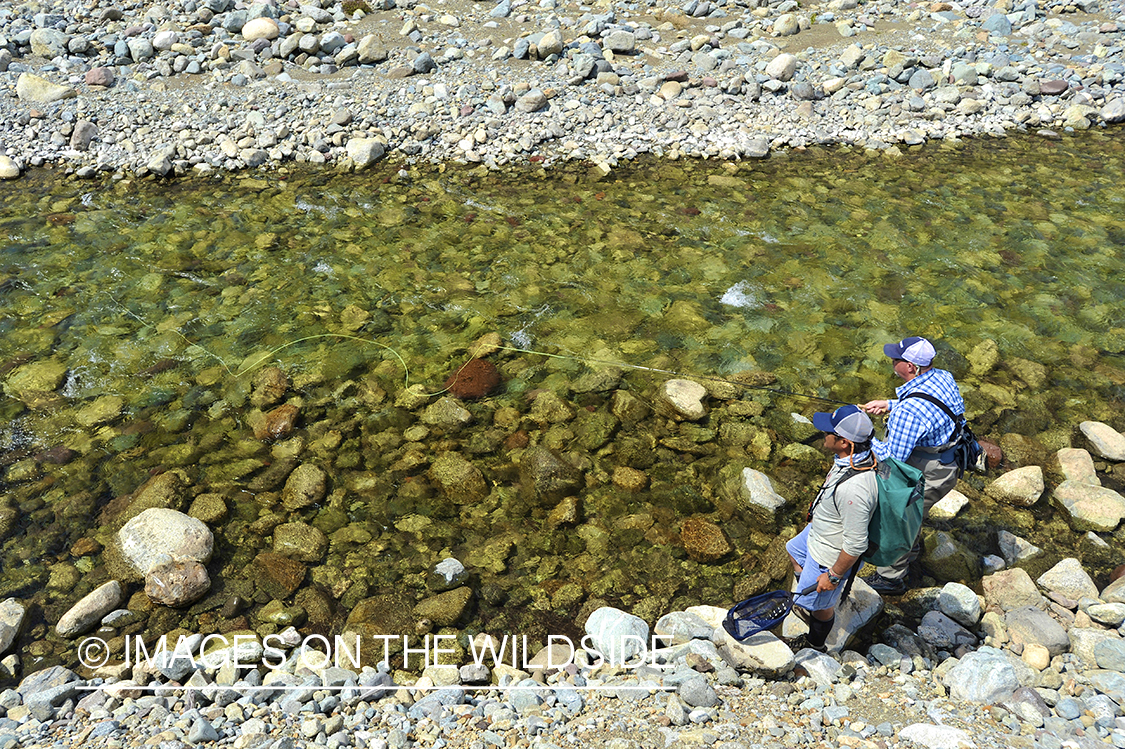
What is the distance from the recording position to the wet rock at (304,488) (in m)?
6.22

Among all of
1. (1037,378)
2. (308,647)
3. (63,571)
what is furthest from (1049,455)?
(63,571)

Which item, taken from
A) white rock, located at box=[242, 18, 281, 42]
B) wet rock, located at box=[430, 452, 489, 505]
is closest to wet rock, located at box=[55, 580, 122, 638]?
wet rock, located at box=[430, 452, 489, 505]

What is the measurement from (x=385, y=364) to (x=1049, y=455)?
635 centimetres

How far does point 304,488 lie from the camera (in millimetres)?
6301

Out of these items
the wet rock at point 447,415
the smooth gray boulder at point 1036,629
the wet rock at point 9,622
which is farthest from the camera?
the wet rock at point 447,415

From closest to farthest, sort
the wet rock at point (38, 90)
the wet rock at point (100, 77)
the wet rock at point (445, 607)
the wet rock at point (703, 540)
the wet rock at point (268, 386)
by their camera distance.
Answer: the wet rock at point (445, 607), the wet rock at point (703, 540), the wet rock at point (268, 386), the wet rock at point (38, 90), the wet rock at point (100, 77)

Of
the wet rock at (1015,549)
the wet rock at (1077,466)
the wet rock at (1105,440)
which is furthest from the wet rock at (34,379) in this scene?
the wet rock at (1105,440)

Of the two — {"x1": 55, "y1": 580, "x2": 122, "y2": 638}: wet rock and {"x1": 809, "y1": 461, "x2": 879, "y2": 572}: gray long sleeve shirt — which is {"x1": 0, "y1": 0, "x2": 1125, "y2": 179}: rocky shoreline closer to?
{"x1": 55, "y1": 580, "x2": 122, "y2": 638}: wet rock

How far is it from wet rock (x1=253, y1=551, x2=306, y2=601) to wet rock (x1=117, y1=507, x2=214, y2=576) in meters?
0.41

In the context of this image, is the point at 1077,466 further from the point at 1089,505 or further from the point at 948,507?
the point at 948,507

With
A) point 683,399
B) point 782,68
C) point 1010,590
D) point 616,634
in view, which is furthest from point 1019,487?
point 782,68

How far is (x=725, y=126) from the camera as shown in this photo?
1313 centimetres

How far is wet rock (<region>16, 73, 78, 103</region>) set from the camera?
13242mm

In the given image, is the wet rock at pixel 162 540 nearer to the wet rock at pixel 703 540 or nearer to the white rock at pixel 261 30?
the wet rock at pixel 703 540
